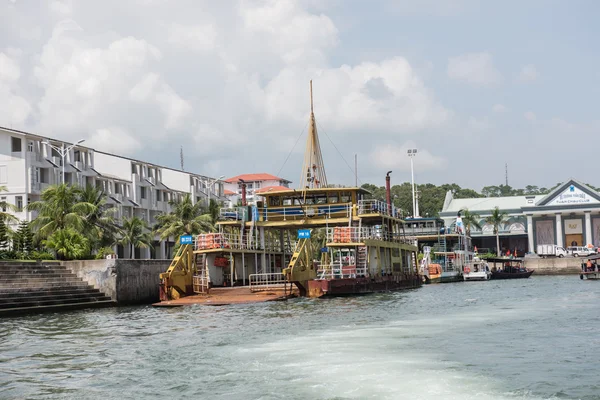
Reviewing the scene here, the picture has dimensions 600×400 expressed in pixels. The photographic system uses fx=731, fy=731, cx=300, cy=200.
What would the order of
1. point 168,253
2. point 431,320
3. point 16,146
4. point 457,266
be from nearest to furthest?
point 431,320
point 16,146
point 457,266
point 168,253

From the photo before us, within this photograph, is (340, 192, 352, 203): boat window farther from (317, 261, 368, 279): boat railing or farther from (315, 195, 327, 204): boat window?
(317, 261, 368, 279): boat railing

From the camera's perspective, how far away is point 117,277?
128 ft

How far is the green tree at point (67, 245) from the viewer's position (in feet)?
140

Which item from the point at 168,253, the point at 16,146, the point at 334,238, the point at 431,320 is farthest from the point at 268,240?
the point at 168,253

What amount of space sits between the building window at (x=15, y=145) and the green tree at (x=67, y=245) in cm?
1989

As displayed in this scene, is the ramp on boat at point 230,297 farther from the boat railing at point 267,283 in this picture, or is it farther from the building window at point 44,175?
the building window at point 44,175

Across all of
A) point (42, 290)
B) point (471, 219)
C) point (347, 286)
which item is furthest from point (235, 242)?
point (471, 219)

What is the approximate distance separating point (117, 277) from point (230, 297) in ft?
23.4

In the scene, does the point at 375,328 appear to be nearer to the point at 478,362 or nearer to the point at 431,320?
the point at 431,320

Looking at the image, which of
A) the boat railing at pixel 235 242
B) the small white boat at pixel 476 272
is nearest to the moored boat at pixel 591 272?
the small white boat at pixel 476 272

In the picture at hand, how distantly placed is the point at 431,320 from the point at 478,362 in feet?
29.8

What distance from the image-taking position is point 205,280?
3900 cm

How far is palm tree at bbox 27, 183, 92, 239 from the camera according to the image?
47125 mm

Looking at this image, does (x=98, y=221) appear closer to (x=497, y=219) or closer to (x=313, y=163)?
(x=313, y=163)
